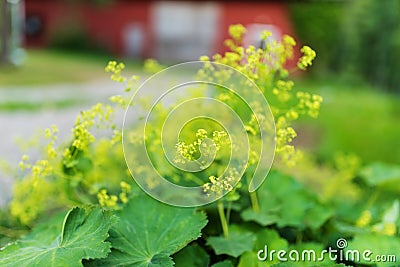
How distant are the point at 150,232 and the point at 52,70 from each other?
11.5m

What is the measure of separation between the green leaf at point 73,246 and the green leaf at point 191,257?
22 centimetres

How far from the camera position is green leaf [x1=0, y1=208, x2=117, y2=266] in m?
1.20

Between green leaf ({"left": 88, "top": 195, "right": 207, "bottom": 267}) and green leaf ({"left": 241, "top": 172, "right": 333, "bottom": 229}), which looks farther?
green leaf ({"left": 241, "top": 172, "right": 333, "bottom": 229})

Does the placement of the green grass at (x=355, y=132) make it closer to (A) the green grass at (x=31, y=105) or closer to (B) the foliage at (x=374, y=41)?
(A) the green grass at (x=31, y=105)

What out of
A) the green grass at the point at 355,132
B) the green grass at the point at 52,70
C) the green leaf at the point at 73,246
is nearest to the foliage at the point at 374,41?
the green grass at the point at 52,70

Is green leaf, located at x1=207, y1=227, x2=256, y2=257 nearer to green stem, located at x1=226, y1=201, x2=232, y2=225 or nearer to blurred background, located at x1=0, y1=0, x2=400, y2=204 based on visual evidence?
green stem, located at x1=226, y1=201, x2=232, y2=225

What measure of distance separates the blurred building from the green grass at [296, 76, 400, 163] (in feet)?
26.1

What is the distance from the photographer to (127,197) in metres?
1.63

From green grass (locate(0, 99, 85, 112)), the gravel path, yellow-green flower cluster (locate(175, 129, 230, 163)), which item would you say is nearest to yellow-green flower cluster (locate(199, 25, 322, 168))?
yellow-green flower cluster (locate(175, 129, 230, 163))

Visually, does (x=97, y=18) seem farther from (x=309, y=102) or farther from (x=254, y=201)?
(x=309, y=102)

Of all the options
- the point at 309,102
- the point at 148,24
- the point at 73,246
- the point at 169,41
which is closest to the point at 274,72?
the point at 309,102

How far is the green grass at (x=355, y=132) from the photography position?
6.55 m

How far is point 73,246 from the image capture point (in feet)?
4.07

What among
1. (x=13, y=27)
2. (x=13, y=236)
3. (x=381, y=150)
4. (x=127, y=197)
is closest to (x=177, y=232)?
(x=127, y=197)
